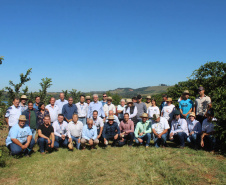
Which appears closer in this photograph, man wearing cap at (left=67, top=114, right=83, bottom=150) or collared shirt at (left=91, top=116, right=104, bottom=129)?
man wearing cap at (left=67, top=114, right=83, bottom=150)

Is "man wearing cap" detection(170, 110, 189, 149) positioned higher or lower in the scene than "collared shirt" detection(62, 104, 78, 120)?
lower

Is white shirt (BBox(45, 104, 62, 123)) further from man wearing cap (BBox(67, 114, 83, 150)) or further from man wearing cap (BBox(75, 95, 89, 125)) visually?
man wearing cap (BBox(75, 95, 89, 125))

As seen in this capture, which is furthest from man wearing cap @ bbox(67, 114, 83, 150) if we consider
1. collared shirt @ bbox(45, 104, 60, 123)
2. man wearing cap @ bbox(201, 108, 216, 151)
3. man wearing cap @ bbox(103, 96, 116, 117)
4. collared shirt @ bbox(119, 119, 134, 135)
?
man wearing cap @ bbox(201, 108, 216, 151)

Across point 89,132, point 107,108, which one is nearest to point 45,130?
point 89,132

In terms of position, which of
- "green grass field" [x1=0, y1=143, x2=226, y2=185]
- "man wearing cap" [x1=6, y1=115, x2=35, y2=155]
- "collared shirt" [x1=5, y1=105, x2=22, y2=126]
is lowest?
"green grass field" [x1=0, y1=143, x2=226, y2=185]

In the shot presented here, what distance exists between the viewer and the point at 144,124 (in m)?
8.46

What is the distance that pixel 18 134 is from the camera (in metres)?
7.20

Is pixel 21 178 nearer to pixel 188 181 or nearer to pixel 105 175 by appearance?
pixel 105 175

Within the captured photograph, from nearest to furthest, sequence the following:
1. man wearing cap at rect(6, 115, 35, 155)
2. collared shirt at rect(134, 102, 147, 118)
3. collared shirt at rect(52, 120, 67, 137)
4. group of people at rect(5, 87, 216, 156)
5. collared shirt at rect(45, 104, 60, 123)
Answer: man wearing cap at rect(6, 115, 35, 155) → group of people at rect(5, 87, 216, 156) → collared shirt at rect(52, 120, 67, 137) → collared shirt at rect(45, 104, 60, 123) → collared shirt at rect(134, 102, 147, 118)

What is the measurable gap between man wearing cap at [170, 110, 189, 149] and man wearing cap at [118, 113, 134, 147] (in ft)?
5.85

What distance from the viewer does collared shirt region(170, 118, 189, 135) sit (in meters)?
8.05

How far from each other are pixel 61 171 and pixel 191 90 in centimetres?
1030

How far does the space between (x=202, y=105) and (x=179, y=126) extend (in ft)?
4.47

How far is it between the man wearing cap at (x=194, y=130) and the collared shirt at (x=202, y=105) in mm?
455
